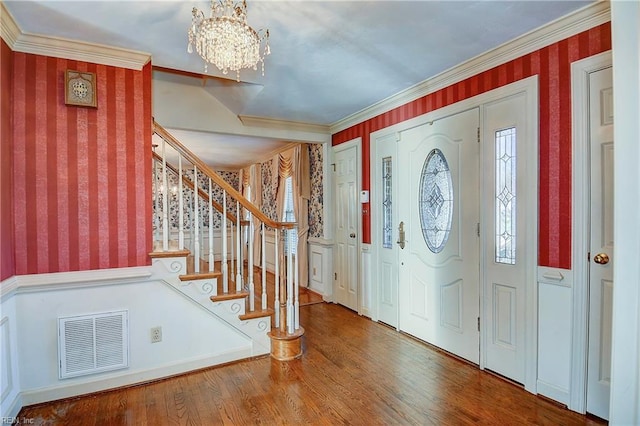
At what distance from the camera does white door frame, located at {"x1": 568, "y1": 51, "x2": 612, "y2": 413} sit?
2105 millimetres

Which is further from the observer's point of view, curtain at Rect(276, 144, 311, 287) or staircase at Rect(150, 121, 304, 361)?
curtain at Rect(276, 144, 311, 287)

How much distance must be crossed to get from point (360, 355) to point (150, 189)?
2244 mm

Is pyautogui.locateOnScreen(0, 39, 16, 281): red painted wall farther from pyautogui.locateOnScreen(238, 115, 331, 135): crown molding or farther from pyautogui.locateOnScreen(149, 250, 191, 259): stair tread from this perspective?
pyautogui.locateOnScreen(238, 115, 331, 135): crown molding

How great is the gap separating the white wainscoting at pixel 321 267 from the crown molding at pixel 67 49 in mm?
3143

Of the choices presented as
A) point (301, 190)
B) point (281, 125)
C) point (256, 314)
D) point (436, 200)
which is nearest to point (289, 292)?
point (256, 314)

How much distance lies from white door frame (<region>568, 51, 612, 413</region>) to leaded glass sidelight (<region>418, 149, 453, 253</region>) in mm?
992

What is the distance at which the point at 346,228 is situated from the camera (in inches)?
177

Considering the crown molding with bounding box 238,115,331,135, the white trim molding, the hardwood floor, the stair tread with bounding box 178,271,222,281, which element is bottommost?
the hardwood floor

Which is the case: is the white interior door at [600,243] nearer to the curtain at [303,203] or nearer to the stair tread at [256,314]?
the stair tread at [256,314]

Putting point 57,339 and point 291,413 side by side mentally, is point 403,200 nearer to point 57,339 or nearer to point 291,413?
point 291,413

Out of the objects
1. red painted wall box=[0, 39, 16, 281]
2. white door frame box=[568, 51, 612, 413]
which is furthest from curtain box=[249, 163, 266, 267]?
white door frame box=[568, 51, 612, 413]

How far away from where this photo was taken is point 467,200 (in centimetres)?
285

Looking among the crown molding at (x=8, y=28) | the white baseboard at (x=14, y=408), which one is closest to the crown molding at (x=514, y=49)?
the crown molding at (x=8, y=28)

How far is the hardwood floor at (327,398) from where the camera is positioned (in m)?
2.10
